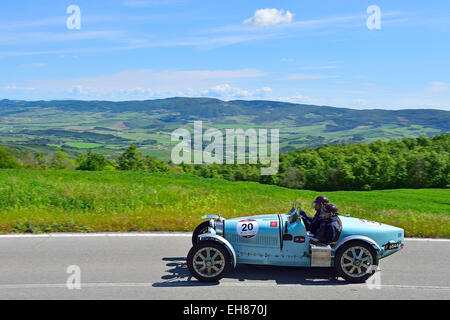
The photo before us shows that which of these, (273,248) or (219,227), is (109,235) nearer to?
(219,227)

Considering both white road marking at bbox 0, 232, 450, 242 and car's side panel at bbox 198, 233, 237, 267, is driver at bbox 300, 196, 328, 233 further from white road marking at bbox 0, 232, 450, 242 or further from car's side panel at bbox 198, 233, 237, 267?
white road marking at bbox 0, 232, 450, 242

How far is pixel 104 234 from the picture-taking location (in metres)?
9.68

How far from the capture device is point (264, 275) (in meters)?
7.23

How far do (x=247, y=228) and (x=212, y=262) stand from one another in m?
0.85

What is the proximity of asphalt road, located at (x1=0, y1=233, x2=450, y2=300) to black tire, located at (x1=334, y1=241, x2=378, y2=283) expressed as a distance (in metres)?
0.16

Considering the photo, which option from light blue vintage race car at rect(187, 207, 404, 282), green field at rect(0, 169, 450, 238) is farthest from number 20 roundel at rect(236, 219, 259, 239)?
green field at rect(0, 169, 450, 238)

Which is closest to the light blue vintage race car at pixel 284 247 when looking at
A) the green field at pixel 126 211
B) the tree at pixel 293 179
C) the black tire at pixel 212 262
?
the black tire at pixel 212 262

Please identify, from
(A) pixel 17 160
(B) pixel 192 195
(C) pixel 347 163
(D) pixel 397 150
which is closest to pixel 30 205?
(B) pixel 192 195

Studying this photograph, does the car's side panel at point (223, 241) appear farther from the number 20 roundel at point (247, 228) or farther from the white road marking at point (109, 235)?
the white road marking at point (109, 235)

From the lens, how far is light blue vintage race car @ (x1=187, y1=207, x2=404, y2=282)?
6.78m

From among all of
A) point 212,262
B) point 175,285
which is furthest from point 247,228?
point 175,285

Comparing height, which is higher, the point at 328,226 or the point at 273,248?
the point at 328,226

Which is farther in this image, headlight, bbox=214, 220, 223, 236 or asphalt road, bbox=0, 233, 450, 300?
headlight, bbox=214, 220, 223, 236
